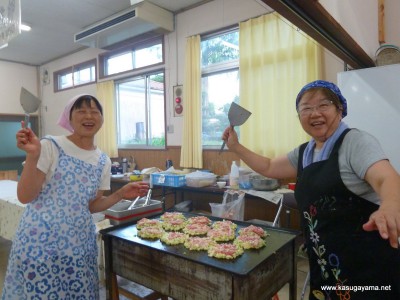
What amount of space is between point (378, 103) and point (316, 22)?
1508mm

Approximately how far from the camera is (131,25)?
13.7 ft

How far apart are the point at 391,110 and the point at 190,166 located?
2684 mm

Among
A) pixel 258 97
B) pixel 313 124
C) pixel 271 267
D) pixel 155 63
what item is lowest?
pixel 271 267

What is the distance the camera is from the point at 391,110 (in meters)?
2.49

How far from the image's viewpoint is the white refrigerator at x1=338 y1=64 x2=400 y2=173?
2.47 m

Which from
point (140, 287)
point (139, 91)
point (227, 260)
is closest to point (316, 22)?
point (227, 260)

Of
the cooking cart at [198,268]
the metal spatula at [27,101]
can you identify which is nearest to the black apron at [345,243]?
the cooking cart at [198,268]

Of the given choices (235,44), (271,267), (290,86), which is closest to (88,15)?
(235,44)

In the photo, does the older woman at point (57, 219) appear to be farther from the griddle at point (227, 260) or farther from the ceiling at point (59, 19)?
the ceiling at point (59, 19)

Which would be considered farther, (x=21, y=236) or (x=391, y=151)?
(x=391, y=151)

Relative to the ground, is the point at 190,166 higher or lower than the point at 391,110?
lower

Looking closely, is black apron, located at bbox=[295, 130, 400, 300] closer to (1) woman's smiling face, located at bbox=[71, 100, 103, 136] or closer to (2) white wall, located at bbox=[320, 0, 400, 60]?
(2) white wall, located at bbox=[320, 0, 400, 60]

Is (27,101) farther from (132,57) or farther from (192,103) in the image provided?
(132,57)

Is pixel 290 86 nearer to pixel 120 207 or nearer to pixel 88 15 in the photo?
pixel 120 207
